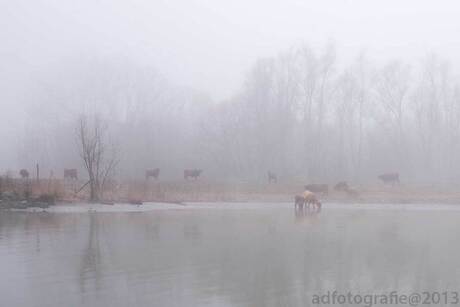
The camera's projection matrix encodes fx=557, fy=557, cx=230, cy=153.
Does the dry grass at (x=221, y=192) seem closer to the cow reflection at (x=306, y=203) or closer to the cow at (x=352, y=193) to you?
the cow at (x=352, y=193)

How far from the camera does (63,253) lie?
1552 cm

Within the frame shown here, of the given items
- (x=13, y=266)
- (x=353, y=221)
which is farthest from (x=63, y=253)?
(x=353, y=221)

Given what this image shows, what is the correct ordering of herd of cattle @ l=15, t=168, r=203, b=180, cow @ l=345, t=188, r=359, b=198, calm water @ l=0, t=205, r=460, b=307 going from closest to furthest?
1. calm water @ l=0, t=205, r=460, b=307
2. cow @ l=345, t=188, r=359, b=198
3. herd of cattle @ l=15, t=168, r=203, b=180

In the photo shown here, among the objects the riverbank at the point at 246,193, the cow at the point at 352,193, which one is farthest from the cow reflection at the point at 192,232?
the cow at the point at 352,193

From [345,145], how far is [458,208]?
3436 cm

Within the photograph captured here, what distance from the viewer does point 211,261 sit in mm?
14586

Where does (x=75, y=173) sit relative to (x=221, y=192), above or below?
above

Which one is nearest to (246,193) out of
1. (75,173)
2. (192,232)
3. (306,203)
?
(306,203)

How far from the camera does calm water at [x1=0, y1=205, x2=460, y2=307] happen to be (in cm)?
1098

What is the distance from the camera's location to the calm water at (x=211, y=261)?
1098cm

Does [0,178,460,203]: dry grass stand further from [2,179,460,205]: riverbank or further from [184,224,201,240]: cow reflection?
[184,224,201,240]: cow reflection

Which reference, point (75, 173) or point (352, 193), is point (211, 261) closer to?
point (352, 193)

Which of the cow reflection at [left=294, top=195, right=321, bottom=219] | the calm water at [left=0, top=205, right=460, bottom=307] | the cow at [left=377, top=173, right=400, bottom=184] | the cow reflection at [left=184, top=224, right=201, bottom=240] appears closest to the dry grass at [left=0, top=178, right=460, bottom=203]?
the cow at [left=377, top=173, right=400, bottom=184]

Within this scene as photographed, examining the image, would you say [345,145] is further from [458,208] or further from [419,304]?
[419,304]
